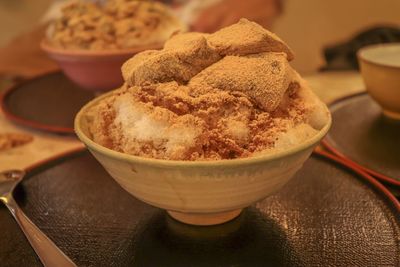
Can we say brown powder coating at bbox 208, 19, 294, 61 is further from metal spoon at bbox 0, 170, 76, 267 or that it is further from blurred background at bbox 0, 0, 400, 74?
blurred background at bbox 0, 0, 400, 74

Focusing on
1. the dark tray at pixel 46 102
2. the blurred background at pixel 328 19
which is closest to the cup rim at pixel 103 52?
the dark tray at pixel 46 102

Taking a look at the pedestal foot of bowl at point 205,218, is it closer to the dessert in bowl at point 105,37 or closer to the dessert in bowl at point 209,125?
the dessert in bowl at point 209,125

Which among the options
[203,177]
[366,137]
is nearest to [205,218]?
[203,177]

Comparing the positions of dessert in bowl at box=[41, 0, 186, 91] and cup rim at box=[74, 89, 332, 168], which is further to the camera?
dessert in bowl at box=[41, 0, 186, 91]

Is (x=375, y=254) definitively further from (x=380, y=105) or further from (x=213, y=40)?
(x=380, y=105)

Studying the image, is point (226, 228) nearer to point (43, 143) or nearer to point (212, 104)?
point (212, 104)

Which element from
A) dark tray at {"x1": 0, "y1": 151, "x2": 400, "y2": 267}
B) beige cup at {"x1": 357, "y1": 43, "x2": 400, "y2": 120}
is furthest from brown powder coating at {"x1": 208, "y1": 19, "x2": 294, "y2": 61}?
beige cup at {"x1": 357, "y1": 43, "x2": 400, "y2": 120}

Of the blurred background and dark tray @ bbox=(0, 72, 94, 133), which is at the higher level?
dark tray @ bbox=(0, 72, 94, 133)

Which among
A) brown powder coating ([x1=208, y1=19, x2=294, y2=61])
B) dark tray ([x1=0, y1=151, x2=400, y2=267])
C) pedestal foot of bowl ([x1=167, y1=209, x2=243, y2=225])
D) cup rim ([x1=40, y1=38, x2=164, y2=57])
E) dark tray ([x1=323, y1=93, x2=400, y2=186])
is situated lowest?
dark tray ([x1=323, y1=93, x2=400, y2=186])

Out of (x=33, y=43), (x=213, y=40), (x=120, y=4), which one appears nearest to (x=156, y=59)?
(x=213, y=40)
